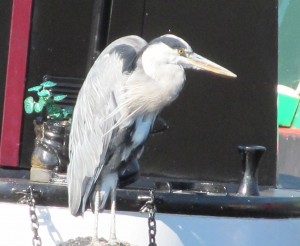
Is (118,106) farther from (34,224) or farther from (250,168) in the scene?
(250,168)

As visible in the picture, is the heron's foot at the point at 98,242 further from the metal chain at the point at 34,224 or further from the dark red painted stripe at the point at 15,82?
the dark red painted stripe at the point at 15,82

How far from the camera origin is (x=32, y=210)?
4340 mm

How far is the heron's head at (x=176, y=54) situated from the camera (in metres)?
4.21

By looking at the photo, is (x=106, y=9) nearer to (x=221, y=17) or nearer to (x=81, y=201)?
(x=221, y=17)

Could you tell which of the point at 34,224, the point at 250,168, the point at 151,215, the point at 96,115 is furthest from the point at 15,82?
the point at 250,168

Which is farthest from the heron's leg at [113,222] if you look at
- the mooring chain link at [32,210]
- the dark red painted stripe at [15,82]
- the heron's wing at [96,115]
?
the dark red painted stripe at [15,82]

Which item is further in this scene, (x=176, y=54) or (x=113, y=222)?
(x=113, y=222)

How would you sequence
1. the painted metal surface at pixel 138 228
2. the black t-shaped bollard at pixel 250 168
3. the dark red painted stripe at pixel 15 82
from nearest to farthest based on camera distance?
the painted metal surface at pixel 138 228
the black t-shaped bollard at pixel 250 168
the dark red painted stripe at pixel 15 82

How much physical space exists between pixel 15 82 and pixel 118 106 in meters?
0.79

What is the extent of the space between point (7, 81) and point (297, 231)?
133 centimetres

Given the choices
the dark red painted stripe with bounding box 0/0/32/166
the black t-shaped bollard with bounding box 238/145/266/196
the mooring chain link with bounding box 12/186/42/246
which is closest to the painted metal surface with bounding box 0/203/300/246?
the mooring chain link with bounding box 12/186/42/246

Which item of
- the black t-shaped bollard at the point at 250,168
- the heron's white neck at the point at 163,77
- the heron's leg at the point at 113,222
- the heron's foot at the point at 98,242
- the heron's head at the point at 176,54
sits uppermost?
the heron's head at the point at 176,54

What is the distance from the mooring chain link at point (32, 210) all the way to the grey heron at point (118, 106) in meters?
0.14

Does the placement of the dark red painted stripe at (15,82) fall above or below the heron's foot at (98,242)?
above
